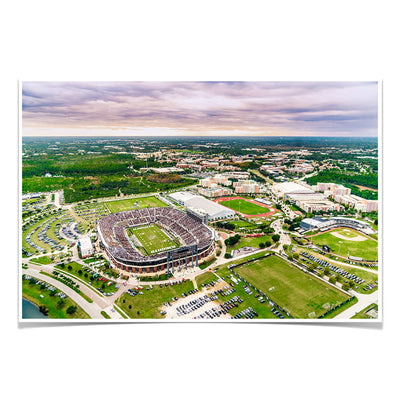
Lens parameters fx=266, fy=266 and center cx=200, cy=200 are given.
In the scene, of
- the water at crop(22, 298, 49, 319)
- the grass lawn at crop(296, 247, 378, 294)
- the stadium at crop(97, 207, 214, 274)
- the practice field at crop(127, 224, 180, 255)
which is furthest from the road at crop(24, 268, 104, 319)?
the grass lawn at crop(296, 247, 378, 294)

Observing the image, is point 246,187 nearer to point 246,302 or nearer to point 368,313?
point 246,302

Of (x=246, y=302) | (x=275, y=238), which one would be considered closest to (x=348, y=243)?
(x=275, y=238)

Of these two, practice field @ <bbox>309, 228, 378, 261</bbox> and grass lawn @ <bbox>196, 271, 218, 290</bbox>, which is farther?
practice field @ <bbox>309, 228, 378, 261</bbox>

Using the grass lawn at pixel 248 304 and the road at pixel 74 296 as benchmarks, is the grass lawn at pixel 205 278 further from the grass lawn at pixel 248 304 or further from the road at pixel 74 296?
the road at pixel 74 296

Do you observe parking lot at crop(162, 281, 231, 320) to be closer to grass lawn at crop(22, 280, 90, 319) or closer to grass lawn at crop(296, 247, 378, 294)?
grass lawn at crop(22, 280, 90, 319)
